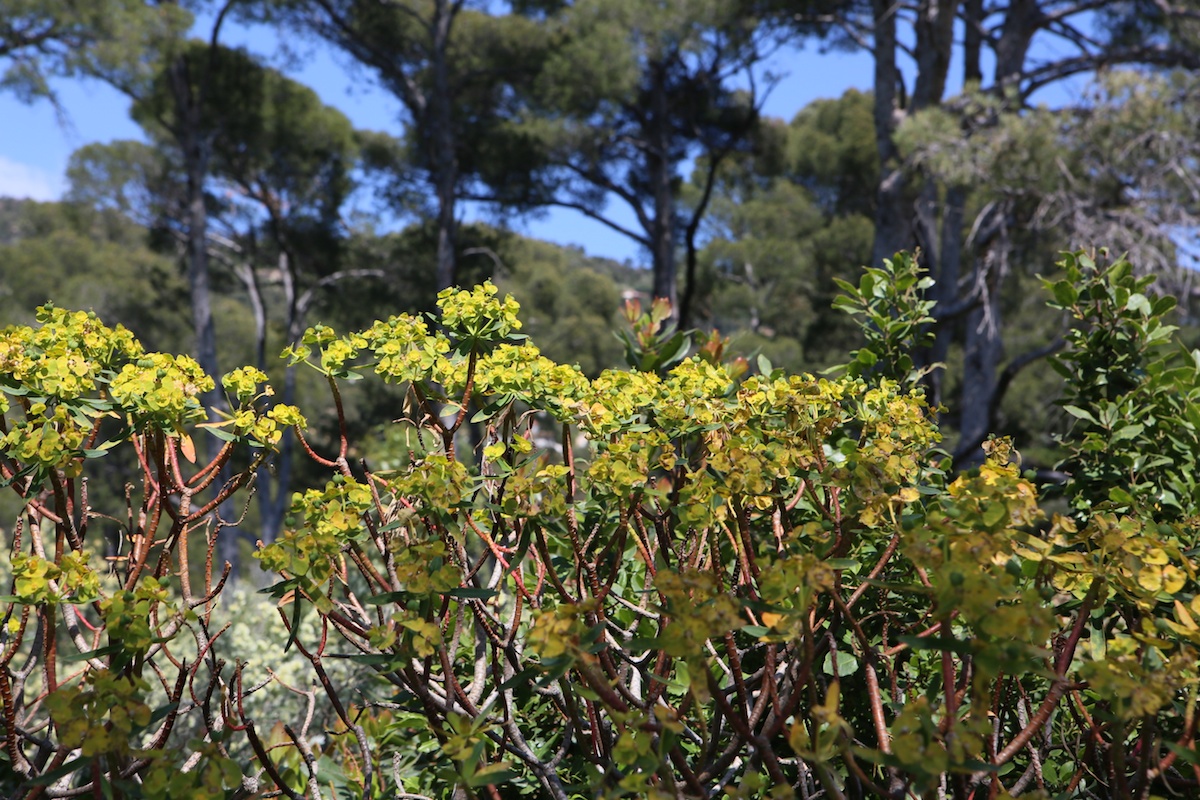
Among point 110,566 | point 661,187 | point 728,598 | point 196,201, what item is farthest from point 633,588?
point 196,201

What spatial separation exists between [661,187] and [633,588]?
1176 cm

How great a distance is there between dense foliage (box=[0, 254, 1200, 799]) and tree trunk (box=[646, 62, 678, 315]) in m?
10.9

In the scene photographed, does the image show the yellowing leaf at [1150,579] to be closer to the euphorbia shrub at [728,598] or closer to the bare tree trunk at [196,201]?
the euphorbia shrub at [728,598]

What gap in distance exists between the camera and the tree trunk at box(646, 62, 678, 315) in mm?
12469

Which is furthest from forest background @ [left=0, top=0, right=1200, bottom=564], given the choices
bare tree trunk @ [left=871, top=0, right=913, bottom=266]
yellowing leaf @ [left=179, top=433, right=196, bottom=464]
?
yellowing leaf @ [left=179, top=433, right=196, bottom=464]

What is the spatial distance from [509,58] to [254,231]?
20.9 feet

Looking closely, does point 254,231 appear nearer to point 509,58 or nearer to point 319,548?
point 509,58


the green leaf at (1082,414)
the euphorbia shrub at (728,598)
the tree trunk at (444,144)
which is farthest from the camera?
the tree trunk at (444,144)

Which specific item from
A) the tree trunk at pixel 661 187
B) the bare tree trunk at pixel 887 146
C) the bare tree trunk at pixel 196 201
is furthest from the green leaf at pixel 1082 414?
the bare tree trunk at pixel 196 201

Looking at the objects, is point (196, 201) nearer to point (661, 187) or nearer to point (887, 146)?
point (661, 187)

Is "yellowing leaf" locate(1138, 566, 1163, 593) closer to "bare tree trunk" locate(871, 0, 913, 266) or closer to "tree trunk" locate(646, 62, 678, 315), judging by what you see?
"bare tree trunk" locate(871, 0, 913, 266)

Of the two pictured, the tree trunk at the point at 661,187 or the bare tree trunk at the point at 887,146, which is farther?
the tree trunk at the point at 661,187

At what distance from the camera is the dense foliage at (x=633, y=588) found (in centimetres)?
89

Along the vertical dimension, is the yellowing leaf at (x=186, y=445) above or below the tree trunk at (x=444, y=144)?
below
